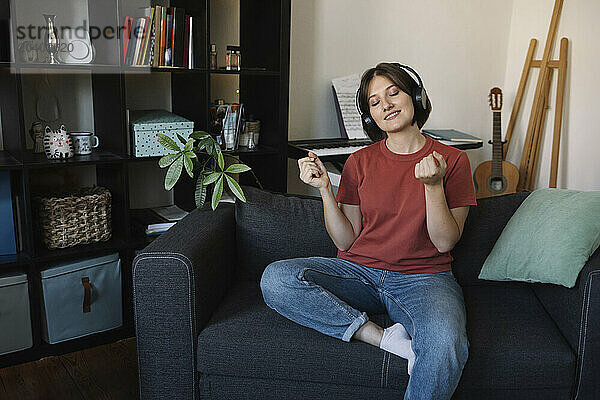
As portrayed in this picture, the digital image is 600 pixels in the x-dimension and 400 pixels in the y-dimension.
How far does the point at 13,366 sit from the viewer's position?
2.14 meters

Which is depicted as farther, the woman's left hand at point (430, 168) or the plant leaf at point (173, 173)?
the plant leaf at point (173, 173)

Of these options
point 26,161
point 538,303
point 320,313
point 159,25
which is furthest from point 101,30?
point 538,303

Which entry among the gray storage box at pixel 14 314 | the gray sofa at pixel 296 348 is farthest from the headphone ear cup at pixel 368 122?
the gray storage box at pixel 14 314

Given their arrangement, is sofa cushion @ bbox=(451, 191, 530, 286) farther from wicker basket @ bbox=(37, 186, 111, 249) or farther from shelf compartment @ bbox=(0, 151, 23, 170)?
shelf compartment @ bbox=(0, 151, 23, 170)

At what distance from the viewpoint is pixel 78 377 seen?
82.1 inches

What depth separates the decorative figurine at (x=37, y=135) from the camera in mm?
2272

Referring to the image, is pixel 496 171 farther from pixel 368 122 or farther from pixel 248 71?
pixel 368 122

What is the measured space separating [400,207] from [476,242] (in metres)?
0.38

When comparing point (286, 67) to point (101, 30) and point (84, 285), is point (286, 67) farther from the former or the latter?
point (84, 285)

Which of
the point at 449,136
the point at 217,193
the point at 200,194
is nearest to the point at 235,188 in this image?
the point at 217,193

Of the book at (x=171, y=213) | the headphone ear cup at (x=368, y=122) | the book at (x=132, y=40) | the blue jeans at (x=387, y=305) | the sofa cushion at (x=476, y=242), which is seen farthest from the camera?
the book at (x=171, y=213)

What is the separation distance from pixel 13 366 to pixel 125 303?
1.44ft

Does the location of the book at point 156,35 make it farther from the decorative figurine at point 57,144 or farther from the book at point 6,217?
the book at point 6,217

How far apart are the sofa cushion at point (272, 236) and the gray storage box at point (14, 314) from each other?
2.49ft
